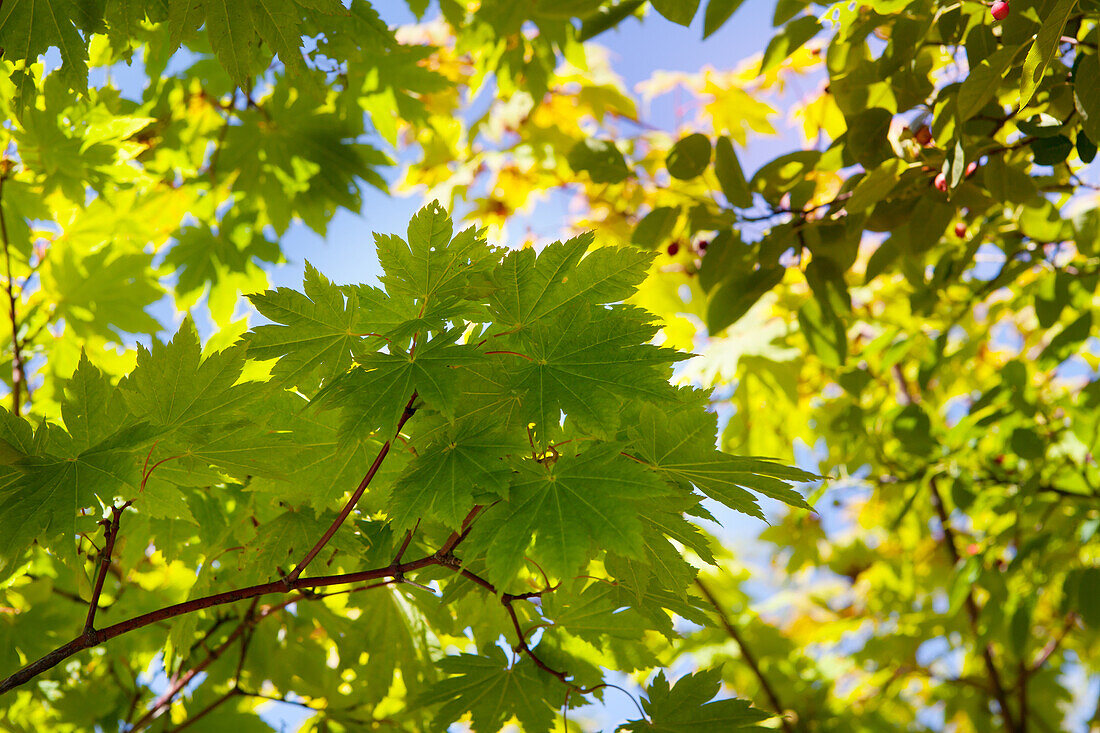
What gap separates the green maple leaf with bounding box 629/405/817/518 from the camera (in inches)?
29.8

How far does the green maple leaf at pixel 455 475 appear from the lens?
0.71 m

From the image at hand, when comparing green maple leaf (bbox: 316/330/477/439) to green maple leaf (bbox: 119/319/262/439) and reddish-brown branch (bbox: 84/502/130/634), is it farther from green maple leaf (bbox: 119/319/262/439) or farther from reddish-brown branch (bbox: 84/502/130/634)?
reddish-brown branch (bbox: 84/502/130/634)

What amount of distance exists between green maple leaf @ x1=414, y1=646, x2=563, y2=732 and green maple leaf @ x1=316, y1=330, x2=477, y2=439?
44 cm

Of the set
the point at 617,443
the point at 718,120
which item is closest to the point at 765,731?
the point at 617,443

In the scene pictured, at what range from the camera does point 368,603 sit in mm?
1256

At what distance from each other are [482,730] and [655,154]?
173 centimetres

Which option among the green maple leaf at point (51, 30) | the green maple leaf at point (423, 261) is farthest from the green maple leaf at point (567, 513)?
the green maple leaf at point (51, 30)

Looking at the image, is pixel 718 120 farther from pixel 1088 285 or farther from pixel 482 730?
pixel 482 730

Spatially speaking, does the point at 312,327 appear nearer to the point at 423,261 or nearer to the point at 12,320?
the point at 423,261

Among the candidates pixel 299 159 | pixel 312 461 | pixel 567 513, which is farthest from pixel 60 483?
pixel 299 159

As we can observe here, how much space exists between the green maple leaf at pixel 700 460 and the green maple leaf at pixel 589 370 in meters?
0.06

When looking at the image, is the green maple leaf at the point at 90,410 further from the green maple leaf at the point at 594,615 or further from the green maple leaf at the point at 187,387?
the green maple leaf at the point at 594,615

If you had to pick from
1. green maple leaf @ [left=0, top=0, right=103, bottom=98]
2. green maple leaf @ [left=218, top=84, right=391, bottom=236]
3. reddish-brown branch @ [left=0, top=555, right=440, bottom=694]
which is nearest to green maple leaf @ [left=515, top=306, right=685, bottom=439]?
reddish-brown branch @ [left=0, top=555, right=440, bottom=694]

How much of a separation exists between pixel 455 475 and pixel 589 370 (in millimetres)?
158
